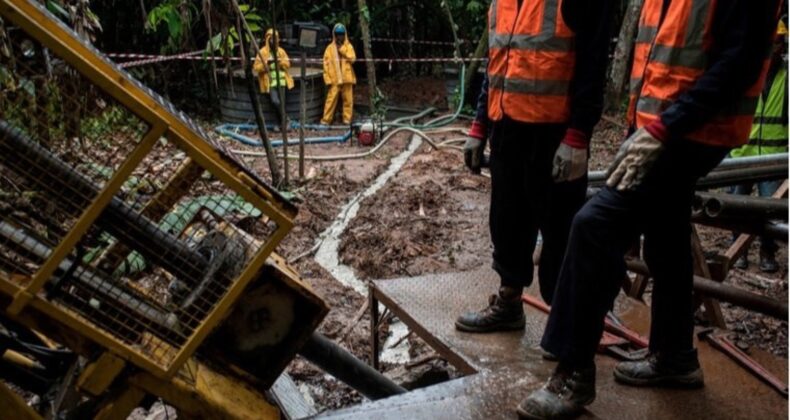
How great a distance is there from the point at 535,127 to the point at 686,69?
73 centimetres

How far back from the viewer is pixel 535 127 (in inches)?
119

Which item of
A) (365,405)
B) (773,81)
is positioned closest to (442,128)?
(773,81)

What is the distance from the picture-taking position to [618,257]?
246 cm

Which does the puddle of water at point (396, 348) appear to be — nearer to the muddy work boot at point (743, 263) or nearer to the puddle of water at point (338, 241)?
the puddle of water at point (338, 241)

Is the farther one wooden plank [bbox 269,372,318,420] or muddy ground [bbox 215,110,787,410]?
muddy ground [bbox 215,110,787,410]

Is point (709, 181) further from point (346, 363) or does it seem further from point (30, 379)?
point (30, 379)

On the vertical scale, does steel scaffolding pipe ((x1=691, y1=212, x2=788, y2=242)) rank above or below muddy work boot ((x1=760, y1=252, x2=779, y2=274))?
above

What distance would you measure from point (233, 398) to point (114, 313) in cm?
48

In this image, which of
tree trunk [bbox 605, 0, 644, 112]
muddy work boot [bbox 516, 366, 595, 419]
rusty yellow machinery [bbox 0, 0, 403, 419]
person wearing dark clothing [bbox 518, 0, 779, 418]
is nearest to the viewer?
rusty yellow machinery [bbox 0, 0, 403, 419]

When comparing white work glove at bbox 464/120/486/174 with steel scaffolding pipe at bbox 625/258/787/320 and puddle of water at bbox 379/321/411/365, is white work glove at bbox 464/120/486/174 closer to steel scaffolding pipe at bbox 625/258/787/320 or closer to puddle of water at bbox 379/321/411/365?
steel scaffolding pipe at bbox 625/258/787/320

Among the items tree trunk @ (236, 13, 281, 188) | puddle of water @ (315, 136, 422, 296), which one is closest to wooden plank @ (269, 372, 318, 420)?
puddle of water @ (315, 136, 422, 296)

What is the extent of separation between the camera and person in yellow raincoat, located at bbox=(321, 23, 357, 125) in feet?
44.1

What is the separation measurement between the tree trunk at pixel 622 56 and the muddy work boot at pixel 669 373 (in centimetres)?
906

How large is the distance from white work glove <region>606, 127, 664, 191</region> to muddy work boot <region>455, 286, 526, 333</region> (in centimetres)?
108
